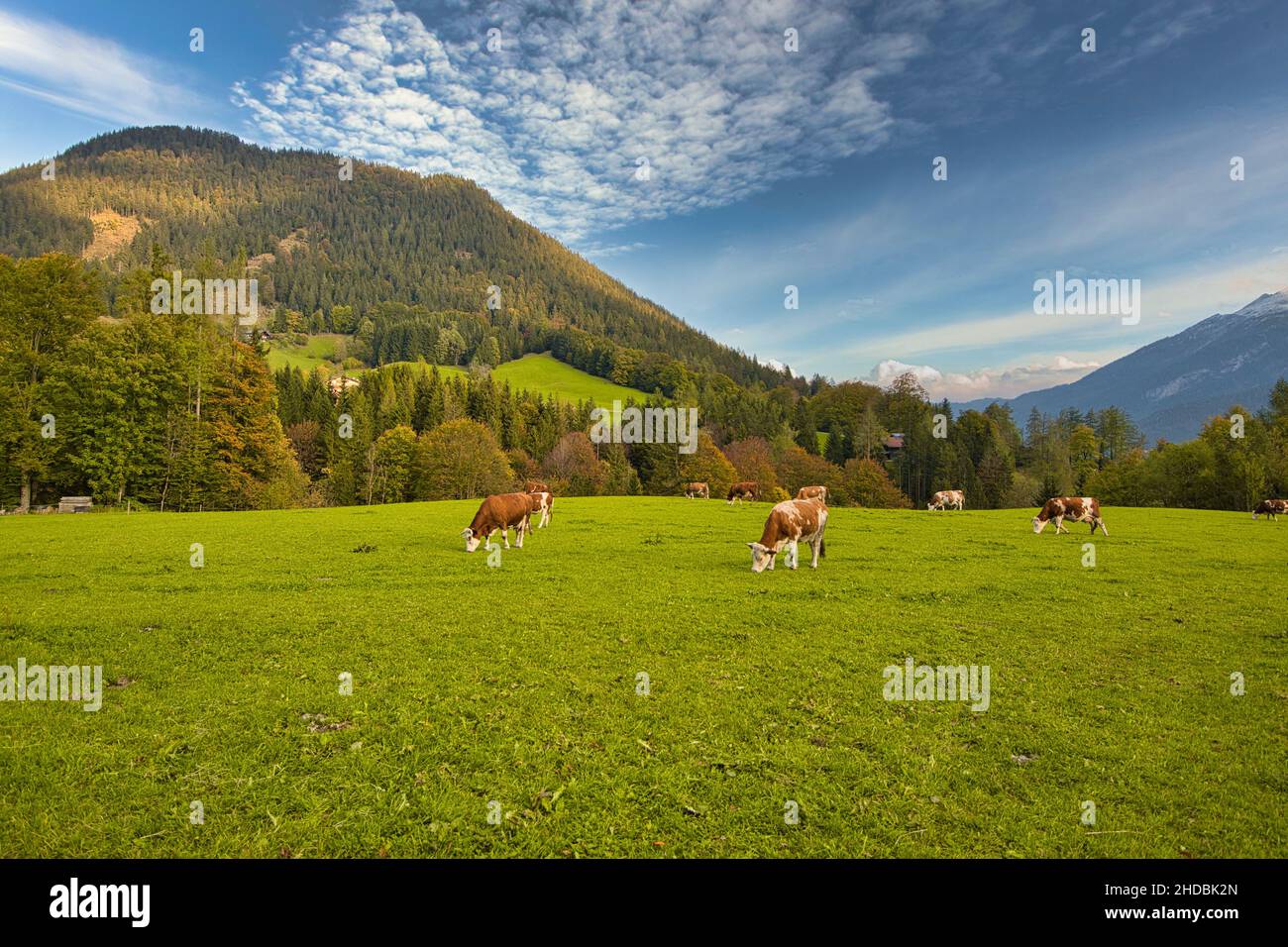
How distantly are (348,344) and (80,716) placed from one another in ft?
658

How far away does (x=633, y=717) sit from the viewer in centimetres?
750

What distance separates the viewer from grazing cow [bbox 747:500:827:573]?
→ 1762 centimetres

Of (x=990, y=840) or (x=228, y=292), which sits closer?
(x=990, y=840)

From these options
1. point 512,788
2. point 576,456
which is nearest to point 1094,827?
point 512,788

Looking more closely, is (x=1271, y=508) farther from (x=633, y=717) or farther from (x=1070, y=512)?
(x=633, y=717)

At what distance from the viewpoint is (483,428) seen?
79.8 m

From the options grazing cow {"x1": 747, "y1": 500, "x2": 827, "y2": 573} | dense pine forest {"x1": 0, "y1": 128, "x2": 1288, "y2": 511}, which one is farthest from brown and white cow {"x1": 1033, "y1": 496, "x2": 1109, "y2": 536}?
grazing cow {"x1": 747, "y1": 500, "x2": 827, "y2": 573}

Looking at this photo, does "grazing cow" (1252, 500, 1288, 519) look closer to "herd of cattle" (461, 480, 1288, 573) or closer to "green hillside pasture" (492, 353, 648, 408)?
"herd of cattle" (461, 480, 1288, 573)

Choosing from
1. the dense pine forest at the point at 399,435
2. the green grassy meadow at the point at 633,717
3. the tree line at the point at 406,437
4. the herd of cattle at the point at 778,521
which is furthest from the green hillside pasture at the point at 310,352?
the green grassy meadow at the point at 633,717

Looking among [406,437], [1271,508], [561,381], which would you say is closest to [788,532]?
[1271,508]

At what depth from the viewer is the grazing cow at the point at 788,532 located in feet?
57.8

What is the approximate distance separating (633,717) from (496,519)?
15906 millimetres

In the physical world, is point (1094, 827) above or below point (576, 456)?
below
